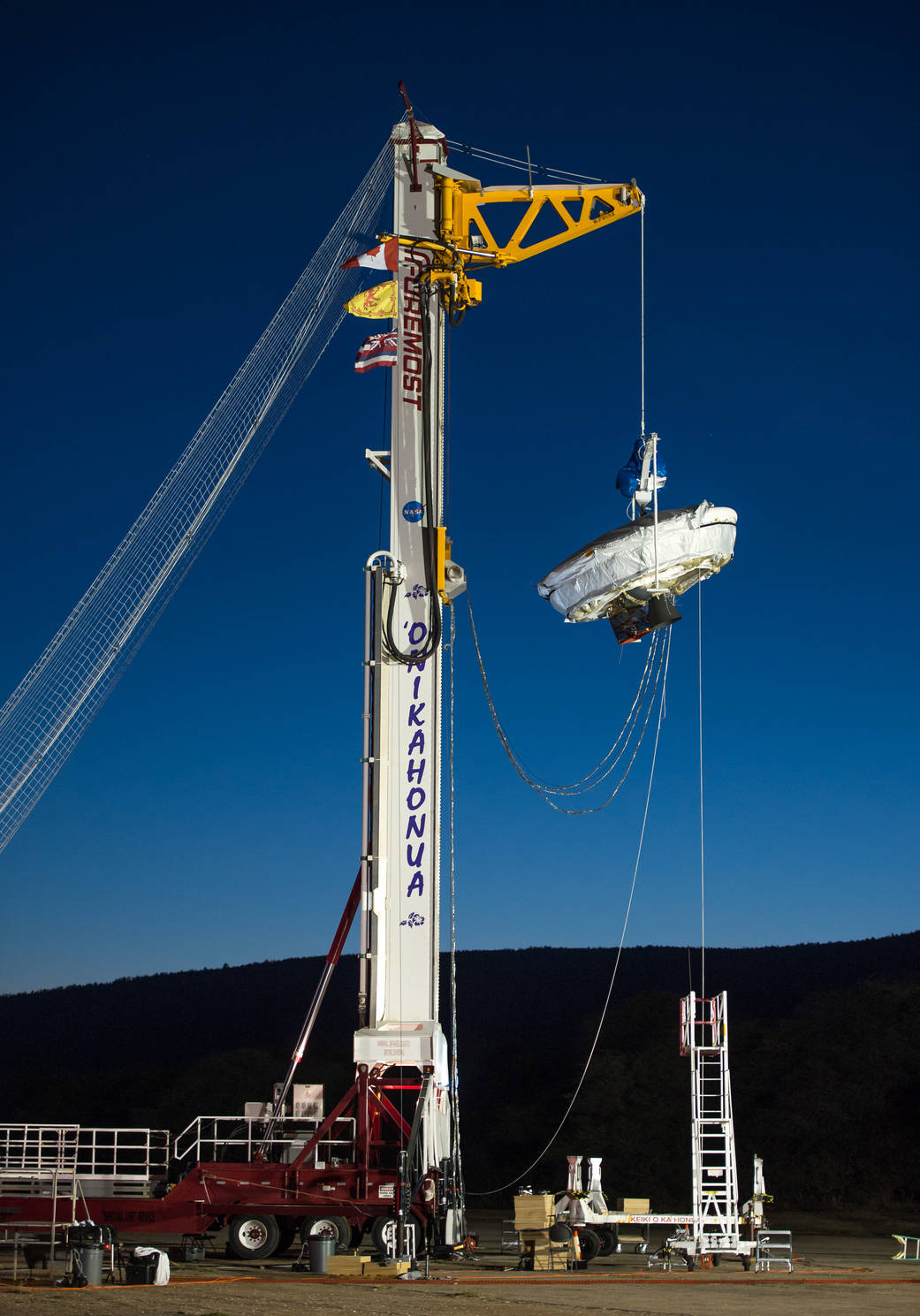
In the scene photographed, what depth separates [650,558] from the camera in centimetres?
2161

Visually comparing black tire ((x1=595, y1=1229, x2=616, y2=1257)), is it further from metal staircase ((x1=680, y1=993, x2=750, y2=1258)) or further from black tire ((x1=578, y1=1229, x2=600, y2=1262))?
metal staircase ((x1=680, y1=993, x2=750, y2=1258))

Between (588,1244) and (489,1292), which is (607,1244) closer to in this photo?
(588,1244)

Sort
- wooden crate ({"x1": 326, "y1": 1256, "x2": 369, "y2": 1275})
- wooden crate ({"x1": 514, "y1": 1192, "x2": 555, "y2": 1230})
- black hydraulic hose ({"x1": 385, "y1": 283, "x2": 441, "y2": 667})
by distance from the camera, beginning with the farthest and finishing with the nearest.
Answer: black hydraulic hose ({"x1": 385, "y1": 283, "x2": 441, "y2": 667}) → wooden crate ({"x1": 514, "y1": 1192, "x2": 555, "y2": 1230}) → wooden crate ({"x1": 326, "y1": 1256, "x2": 369, "y2": 1275})

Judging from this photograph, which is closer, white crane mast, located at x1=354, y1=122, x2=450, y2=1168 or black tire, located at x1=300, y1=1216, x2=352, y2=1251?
black tire, located at x1=300, y1=1216, x2=352, y2=1251

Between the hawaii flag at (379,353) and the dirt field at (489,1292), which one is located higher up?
the hawaii flag at (379,353)

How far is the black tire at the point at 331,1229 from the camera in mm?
20766

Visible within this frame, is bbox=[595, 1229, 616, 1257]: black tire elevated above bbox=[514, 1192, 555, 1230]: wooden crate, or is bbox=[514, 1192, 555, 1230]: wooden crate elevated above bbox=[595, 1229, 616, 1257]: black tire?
bbox=[514, 1192, 555, 1230]: wooden crate

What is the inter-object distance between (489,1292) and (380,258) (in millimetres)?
16564

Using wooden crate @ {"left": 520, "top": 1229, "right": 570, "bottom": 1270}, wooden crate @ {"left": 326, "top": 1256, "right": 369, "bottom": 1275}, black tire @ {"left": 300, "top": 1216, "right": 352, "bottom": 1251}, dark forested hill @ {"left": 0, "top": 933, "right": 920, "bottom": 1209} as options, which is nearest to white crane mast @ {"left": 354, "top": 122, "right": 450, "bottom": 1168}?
black tire @ {"left": 300, "top": 1216, "right": 352, "bottom": 1251}

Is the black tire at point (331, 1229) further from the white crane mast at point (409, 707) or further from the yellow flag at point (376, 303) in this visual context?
the yellow flag at point (376, 303)

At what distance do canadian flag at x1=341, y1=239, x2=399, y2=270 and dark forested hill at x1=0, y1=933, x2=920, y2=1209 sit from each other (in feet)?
105

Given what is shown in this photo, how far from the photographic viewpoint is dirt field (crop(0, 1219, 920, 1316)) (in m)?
14.4

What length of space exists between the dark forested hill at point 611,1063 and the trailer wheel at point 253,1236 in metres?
26.4

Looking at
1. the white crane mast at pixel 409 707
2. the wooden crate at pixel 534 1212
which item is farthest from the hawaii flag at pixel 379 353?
the wooden crate at pixel 534 1212
